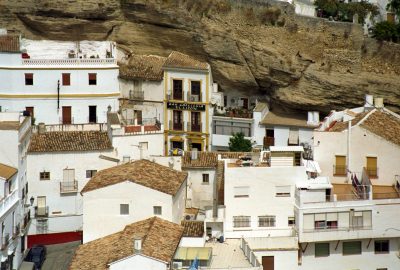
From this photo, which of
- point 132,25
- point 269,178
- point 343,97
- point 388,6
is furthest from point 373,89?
point 132,25

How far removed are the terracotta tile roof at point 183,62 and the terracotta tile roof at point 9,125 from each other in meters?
10.3

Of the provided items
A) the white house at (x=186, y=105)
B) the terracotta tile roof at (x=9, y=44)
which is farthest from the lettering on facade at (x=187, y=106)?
the terracotta tile roof at (x=9, y=44)

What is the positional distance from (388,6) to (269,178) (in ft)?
47.2

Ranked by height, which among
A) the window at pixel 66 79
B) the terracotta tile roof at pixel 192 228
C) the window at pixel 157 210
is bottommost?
the terracotta tile roof at pixel 192 228

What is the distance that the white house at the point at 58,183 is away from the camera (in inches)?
1972

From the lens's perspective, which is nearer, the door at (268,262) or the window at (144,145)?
the door at (268,262)

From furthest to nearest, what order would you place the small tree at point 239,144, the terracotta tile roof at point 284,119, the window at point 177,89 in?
the window at point 177,89, the terracotta tile roof at point 284,119, the small tree at point 239,144

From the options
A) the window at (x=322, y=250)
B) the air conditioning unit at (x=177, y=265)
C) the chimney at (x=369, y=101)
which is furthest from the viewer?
the chimney at (x=369, y=101)

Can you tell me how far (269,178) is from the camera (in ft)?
150

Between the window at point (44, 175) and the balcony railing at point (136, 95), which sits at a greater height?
the balcony railing at point (136, 95)

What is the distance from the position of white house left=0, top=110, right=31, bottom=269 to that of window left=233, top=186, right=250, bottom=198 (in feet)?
30.1

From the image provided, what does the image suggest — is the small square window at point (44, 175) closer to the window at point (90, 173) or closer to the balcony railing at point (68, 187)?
the balcony railing at point (68, 187)

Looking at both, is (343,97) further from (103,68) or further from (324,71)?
(103,68)

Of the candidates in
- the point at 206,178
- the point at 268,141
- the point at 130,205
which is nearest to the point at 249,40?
the point at 268,141
